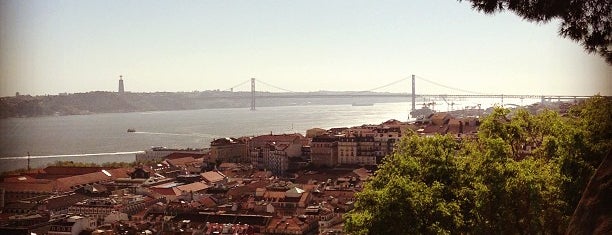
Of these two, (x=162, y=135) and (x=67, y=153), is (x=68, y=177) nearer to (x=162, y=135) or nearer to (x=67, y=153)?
(x=67, y=153)

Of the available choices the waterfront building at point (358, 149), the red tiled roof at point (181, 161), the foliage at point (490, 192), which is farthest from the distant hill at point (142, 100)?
the foliage at point (490, 192)

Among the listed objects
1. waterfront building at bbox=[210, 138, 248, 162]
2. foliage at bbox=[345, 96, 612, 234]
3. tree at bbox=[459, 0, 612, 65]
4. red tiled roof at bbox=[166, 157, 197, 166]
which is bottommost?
red tiled roof at bbox=[166, 157, 197, 166]

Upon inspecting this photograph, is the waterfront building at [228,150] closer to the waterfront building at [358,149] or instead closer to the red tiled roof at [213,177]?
the red tiled roof at [213,177]

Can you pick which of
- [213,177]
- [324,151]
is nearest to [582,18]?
[213,177]

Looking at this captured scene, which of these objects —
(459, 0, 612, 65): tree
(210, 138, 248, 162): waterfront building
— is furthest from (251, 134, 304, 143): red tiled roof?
(459, 0, 612, 65): tree

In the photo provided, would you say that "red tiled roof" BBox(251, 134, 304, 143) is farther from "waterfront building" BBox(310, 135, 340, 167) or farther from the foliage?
the foliage

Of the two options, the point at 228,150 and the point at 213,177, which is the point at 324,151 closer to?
the point at 213,177
